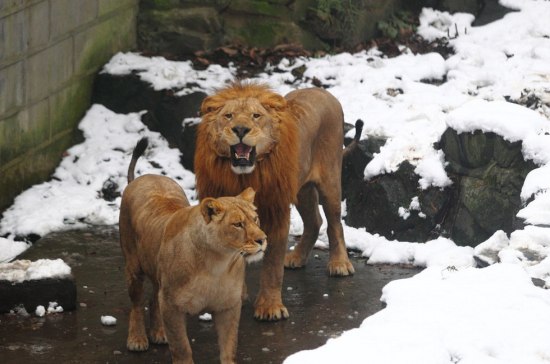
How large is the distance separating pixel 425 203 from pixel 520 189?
83cm

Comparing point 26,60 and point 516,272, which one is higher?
point 516,272

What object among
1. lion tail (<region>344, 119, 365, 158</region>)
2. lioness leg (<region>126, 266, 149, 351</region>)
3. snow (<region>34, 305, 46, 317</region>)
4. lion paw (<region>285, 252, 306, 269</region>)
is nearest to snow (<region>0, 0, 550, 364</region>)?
lion tail (<region>344, 119, 365, 158</region>)

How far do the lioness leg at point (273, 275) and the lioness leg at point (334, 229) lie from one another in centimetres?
98

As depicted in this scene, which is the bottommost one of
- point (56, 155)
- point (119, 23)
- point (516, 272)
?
point (56, 155)

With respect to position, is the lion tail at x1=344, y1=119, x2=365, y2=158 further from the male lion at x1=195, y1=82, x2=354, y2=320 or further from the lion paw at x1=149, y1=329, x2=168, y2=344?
the lion paw at x1=149, y1=329, x2=168, y2=344

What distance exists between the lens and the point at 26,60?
10.5m

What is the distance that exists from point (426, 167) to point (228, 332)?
3.59m

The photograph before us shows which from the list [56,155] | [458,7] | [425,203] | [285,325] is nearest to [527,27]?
[458,7]

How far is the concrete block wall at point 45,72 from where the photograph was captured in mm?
10250

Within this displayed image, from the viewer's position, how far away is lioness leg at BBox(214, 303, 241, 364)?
23.1 feet

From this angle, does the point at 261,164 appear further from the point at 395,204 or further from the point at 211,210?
the point at 395,204

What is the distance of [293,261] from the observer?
9.68m

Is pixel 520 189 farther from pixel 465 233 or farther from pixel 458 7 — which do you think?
pixel 458 7

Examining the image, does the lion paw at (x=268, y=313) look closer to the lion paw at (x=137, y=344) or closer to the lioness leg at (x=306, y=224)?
the lion paw at (x=137, y=344)
